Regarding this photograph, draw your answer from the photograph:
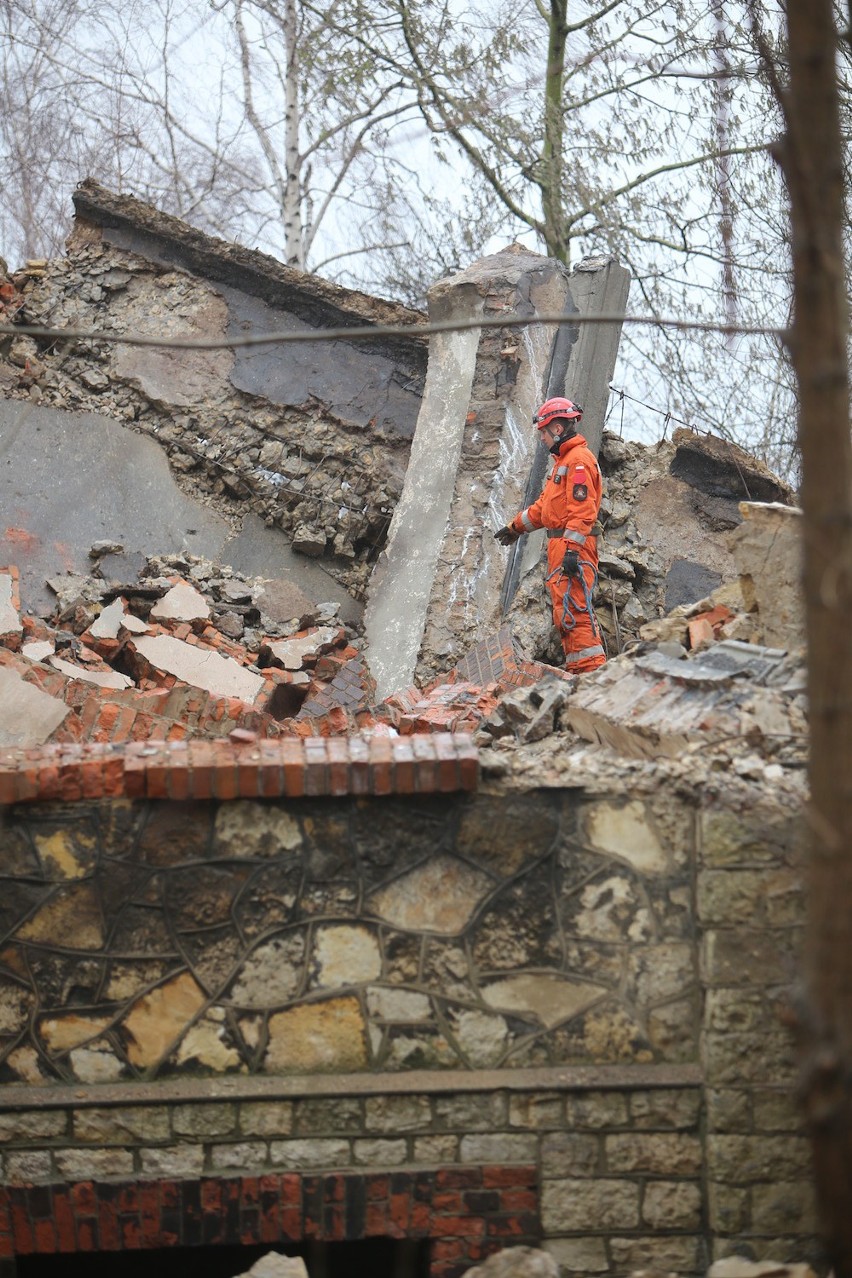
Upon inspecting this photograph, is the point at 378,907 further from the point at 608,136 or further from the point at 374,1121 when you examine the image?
the point at 608,136

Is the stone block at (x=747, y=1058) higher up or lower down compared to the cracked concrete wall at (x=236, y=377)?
lower down

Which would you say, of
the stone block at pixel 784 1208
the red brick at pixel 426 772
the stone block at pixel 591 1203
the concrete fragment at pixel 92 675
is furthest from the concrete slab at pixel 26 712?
the stone block at pixel 784 1208

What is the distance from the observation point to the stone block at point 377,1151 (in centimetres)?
430

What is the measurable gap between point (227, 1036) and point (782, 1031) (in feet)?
5.96

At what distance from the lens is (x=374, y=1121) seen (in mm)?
4293

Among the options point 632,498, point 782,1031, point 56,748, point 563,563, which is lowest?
point 782,1031

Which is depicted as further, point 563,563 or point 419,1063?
point 563,563

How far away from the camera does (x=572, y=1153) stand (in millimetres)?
4301

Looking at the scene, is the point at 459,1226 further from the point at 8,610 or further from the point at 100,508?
the point at 100,508

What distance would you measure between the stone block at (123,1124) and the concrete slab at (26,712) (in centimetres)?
294

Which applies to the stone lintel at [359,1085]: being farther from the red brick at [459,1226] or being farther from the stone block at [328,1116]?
the red brick at [459,1226]

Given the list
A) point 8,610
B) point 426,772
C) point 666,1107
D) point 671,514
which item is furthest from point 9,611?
point 666,1107

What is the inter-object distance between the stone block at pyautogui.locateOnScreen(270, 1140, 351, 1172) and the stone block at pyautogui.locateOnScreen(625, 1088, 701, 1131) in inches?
38.5

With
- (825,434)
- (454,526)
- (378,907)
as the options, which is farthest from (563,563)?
(825,434)
